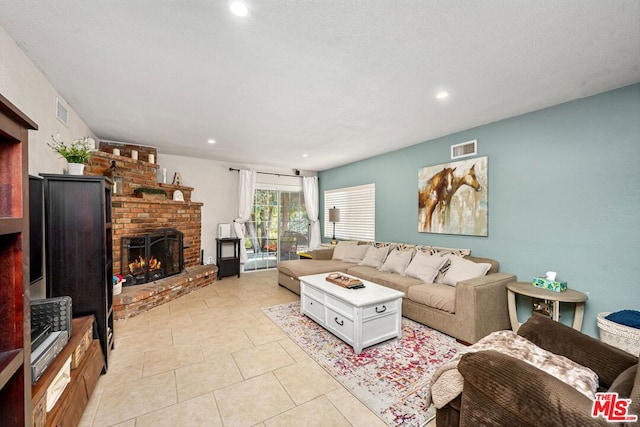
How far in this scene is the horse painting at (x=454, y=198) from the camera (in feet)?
11.1

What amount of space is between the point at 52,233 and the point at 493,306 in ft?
13.4

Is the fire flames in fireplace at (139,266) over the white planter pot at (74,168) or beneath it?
beneath

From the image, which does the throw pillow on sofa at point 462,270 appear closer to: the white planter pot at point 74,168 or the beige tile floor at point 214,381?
the beige tile floor at point 214,381

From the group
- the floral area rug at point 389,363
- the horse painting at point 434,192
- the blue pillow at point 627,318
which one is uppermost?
the horse painting at point 434,192

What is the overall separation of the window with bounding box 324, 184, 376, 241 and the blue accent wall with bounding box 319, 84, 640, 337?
1.84 metres

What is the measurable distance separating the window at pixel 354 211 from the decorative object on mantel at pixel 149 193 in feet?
11.8

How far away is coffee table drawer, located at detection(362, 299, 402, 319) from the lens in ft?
8.27

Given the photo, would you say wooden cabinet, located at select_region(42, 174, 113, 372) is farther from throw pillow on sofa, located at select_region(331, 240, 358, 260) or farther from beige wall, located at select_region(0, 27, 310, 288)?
throw pillow on sofa, located at select_region(331, 240, 358, 260)

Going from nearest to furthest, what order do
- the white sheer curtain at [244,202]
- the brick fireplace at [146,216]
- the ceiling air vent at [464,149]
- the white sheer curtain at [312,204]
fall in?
the ceiling air vent at [464,149] → the brick fireplace at [146,216] → the white sheer curtain at [244,202] → the white sheer curtain at [312,204]

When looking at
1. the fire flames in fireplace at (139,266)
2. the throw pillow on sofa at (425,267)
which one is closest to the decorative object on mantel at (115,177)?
the fire flames in fireplace at (139,266)

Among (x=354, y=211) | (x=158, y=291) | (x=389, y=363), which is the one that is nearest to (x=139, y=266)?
(x=158, y=291)

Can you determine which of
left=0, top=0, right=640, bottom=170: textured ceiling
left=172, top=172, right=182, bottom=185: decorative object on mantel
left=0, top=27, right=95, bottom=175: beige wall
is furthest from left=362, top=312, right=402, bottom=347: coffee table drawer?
left=172, top=172, right=182, bottom=185: decorative object on mantel

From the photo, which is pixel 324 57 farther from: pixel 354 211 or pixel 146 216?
pixel 354 211

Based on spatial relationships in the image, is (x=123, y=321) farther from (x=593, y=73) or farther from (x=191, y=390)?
(x=593, y=73)
